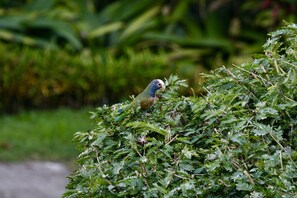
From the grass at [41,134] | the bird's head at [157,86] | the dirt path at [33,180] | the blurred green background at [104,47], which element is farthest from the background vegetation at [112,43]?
the bird's head at [157,86]

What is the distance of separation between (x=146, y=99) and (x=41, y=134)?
5.86m

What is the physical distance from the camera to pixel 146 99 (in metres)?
3.05

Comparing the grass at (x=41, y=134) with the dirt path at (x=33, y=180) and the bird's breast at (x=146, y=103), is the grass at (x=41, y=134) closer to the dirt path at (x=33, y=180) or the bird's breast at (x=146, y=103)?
the dirt path at (x=33, y=180)

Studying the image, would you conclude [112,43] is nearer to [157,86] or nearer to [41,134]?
[41,134]

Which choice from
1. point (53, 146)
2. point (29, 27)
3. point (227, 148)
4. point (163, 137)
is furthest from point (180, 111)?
point (29, 27)

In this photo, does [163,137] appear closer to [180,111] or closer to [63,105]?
[180,111]

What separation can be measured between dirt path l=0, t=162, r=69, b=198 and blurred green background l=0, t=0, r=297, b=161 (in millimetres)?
1085

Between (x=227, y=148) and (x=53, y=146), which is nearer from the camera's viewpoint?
(x=227, y=148)

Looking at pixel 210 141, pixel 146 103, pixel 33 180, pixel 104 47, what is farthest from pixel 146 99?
pixel 104 47

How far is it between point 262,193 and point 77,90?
305 inches

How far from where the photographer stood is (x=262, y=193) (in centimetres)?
253

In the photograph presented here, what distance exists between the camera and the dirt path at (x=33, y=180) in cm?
704

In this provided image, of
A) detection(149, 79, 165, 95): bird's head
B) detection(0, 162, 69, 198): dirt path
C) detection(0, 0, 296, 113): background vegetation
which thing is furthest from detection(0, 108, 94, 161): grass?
detection(149, 79, 165, 95): bird's head

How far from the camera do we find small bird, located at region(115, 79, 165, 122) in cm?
302
